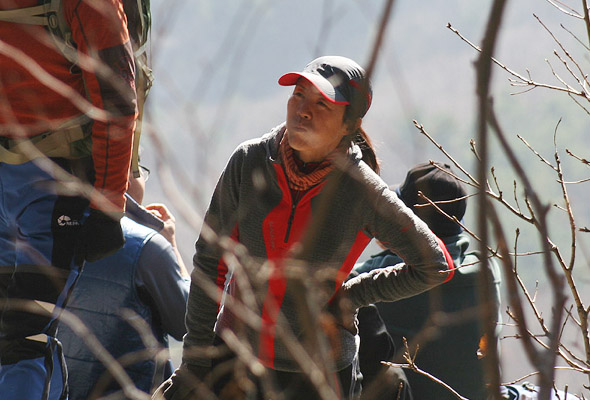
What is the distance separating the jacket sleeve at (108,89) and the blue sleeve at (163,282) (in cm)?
38

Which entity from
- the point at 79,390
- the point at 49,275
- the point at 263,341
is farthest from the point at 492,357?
the point at 79,390

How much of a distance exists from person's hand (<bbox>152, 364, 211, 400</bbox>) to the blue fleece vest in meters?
0.40

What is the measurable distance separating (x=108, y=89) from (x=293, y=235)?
26.6 inches

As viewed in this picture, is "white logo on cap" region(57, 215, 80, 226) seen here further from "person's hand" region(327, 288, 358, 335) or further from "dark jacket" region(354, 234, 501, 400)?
"dark jacket" region(354, 234, 501, 400)

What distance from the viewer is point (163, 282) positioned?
8.88 feet

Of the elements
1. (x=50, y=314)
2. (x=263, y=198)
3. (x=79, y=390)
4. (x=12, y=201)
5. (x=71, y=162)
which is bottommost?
(x=79, y=390)

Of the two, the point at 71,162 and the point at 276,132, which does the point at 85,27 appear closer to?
the point at 71,162

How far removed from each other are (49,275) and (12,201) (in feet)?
0.80

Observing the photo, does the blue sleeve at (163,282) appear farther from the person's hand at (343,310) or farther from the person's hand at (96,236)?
the person's hand at (343,310)

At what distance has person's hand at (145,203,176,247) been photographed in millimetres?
3260

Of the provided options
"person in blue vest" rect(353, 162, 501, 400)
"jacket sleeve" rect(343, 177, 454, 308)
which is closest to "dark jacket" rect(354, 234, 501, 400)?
"person in blue vest" rect(353, 162, 501, 400)

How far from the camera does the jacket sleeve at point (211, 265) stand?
223 cm

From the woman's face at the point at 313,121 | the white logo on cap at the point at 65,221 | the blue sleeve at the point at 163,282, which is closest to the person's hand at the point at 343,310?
the woman's face at the point at 313,121

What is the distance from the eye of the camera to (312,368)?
985 mm
